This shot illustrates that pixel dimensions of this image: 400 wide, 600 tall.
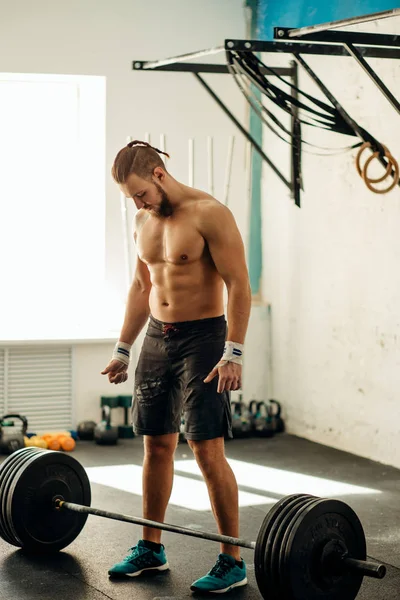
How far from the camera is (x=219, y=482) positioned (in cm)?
334

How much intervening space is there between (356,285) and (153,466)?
100 inches

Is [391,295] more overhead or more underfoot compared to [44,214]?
more underfoot

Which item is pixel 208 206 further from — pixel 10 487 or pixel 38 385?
pixel 38 385

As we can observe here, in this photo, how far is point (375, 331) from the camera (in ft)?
18.1

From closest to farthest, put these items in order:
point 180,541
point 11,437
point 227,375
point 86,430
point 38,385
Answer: point 227,375 < point 180,541 < point 11,437 < point 86,430 < point 38,385

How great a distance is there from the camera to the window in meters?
6.46

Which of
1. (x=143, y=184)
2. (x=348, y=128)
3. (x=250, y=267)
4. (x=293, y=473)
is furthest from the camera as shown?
(x=250, y=267)

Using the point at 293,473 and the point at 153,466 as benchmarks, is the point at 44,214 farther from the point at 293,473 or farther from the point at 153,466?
the point at 153,466

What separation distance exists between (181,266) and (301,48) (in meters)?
1.40

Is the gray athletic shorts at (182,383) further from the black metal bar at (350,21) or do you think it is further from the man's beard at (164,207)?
the black metal bar at (350,21)

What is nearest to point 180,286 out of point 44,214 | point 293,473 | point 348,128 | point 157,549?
point 157,549

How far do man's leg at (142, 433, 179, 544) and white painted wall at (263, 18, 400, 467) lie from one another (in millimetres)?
2199

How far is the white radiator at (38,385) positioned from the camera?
6223 mm

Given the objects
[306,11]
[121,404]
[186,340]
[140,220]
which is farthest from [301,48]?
[121,404]
